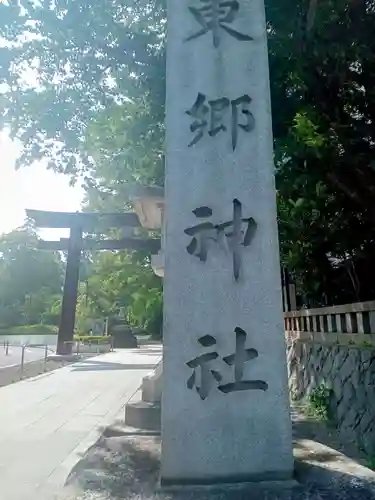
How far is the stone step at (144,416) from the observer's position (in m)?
5.25

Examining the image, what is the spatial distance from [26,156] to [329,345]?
19.5 feet

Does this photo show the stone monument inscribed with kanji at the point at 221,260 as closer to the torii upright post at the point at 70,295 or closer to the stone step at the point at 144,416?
the stone step at the point at 144,416

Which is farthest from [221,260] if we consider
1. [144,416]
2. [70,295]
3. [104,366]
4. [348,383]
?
[70,295]

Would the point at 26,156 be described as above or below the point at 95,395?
above

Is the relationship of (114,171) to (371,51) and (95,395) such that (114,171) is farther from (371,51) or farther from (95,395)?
(371,51)

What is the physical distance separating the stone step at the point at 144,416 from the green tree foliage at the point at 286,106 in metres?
2.86

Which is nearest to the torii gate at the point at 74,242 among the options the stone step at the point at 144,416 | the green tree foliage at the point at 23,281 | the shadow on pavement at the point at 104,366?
the shadow on pavement at the point at 104,366

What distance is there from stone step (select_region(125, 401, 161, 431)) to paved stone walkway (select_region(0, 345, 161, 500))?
48cm

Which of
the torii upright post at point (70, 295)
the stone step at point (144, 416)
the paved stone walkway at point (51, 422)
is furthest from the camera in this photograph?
the torii upright post at point (70, 295)

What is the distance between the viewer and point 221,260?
11.1 ft

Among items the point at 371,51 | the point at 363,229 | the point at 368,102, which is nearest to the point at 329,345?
the point at 363,229

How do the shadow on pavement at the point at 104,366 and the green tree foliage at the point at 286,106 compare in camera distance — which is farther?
the shadow on pavement at the point at 104,366

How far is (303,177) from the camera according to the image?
493 centimetres

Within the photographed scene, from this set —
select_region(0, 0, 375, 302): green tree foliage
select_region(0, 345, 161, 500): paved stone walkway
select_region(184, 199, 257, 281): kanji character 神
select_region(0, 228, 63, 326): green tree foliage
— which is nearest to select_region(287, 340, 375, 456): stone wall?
select_region(0, 0, 375, 302): green tree foliage
